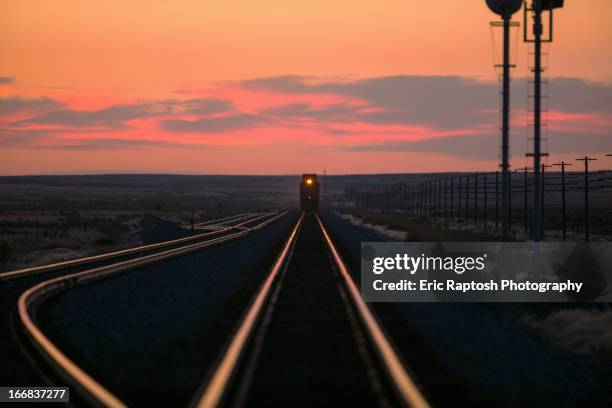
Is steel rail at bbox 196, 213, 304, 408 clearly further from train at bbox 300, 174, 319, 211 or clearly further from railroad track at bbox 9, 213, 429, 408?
train at bbox 300, 174, 319, 211

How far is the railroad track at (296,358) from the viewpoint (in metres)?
7.56

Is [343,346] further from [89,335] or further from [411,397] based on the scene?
[89,335]

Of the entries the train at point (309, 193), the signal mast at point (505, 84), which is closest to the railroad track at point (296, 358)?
the signal mast at point (505, 84)

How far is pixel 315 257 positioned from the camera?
26.9 meters

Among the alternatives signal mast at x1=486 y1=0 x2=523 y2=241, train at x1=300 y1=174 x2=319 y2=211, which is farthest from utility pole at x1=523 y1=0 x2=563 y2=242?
train at x1=300 y1=174 x2=319 y2=211

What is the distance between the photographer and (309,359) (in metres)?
9.54

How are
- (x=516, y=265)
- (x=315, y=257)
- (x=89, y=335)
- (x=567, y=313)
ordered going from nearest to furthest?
(x=89, y=335) < (x=567, y=313) < (x=516, y=265) < (x=315, y=257)

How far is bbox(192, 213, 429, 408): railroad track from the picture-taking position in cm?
754

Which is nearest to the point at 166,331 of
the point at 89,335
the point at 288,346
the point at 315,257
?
the point at 89,335

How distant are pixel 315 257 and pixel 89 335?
51.0 feet

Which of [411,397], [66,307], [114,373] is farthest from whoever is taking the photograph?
[66,307]

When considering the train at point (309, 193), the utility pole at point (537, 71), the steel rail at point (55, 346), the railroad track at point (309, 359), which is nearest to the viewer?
the railroad track at point (309, 359)

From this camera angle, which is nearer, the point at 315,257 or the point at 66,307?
the point at 66,307

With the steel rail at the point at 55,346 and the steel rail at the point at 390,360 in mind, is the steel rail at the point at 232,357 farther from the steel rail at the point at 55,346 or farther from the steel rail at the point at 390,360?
the steel rail at the point at 390,360
